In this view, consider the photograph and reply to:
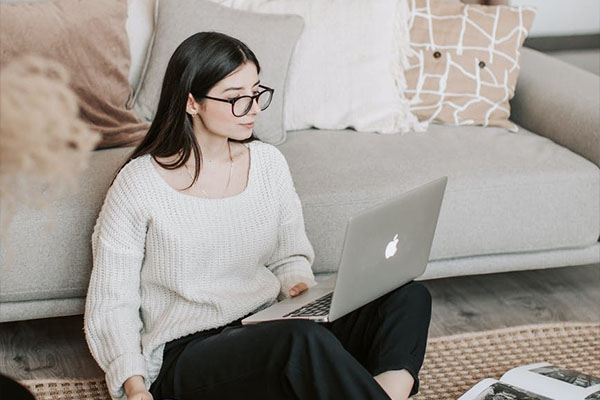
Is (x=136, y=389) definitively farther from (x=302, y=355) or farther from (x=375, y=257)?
(x=375, y=257)

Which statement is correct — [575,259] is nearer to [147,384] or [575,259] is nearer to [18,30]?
[147,384]

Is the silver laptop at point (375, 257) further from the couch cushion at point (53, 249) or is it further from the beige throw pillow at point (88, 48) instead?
the beige throw pillow at point (88, 48)

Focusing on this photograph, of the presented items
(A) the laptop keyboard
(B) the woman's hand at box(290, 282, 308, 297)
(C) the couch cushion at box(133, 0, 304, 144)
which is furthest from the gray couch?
(A) the laptop keyboard

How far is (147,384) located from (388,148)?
106 centimetres

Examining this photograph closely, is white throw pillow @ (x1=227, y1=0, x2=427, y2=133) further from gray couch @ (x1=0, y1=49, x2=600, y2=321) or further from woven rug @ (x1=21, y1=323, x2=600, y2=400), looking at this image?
woven rug @ (x1=21, y1=323, x2=600, y2=400)

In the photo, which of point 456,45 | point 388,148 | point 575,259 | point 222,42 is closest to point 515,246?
point 575,259

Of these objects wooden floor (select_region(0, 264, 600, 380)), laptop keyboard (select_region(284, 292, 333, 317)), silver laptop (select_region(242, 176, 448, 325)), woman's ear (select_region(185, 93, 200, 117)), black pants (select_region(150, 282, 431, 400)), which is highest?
woman's ear (select_region(185, 93, 200, 117))

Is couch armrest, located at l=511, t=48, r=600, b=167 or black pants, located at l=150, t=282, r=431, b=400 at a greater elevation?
couch armrest, located at l=511, t=48, r=600, b=167

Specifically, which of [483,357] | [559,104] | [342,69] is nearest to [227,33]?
[342,69]

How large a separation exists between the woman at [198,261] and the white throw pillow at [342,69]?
2.36 ft

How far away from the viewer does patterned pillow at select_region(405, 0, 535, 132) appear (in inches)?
108

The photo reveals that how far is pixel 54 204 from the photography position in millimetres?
2061

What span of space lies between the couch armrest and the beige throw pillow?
1.21m

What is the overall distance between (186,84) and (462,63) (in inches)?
48.4
